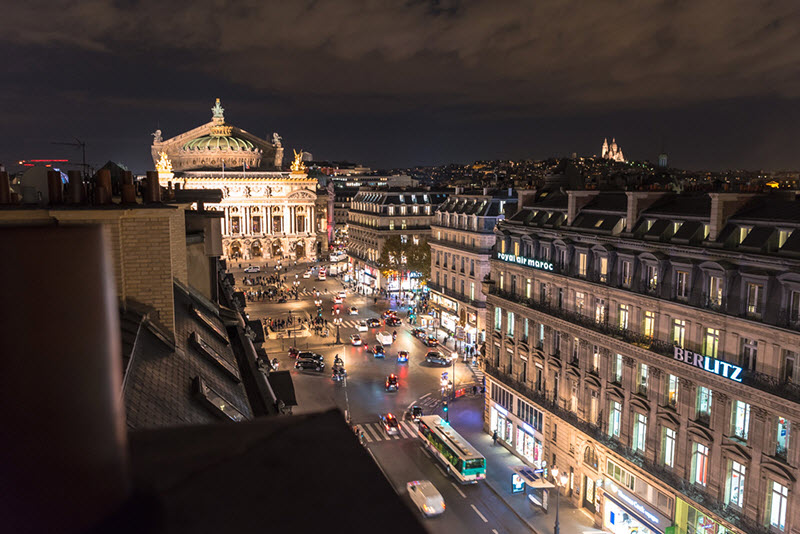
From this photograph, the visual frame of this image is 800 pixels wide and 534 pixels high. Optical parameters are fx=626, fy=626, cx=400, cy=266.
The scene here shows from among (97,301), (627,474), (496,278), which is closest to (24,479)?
(97,301)

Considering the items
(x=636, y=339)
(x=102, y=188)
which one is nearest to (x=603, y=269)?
(x=636, y=339)

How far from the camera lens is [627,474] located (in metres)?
34.0

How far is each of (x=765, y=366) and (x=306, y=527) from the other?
29.2 meters

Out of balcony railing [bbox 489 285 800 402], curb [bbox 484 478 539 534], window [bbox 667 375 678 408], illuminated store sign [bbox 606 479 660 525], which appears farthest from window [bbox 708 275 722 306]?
curb [bbox 484 478 539 534]

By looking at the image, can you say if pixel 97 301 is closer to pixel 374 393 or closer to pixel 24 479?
pixel 24 479

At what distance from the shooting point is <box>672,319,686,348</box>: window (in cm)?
3092

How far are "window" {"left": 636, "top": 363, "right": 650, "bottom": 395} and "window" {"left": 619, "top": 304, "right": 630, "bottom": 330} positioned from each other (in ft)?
7.91

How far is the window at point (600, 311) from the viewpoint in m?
36.3

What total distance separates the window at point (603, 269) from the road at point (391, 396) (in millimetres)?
14723

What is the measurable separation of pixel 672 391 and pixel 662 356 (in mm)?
1819

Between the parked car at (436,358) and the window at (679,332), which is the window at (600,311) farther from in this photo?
the parked car at (436,358)

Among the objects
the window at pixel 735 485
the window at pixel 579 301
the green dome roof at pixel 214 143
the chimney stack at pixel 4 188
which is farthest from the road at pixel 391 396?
the green dome roof at pixel 214 143

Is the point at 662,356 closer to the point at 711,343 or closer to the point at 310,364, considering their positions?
the point at 711,343

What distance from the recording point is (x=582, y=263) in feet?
126
